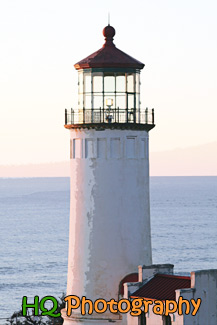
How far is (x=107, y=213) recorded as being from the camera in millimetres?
37344

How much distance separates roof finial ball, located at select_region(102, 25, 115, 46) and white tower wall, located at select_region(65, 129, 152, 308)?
379 centimetres

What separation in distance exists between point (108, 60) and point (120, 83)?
103 centimetres

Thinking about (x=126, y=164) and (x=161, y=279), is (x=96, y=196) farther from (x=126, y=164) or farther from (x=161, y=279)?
(x=161, y=279)

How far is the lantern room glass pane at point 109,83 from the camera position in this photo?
37875 millimetres

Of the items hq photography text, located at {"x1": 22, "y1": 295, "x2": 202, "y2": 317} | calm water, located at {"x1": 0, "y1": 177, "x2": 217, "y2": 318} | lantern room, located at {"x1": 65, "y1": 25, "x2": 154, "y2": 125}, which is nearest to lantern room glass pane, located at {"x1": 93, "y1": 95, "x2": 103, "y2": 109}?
lantern room, located at {"x1": 65, "y1": 25, "x2": 154, "y2": 125}

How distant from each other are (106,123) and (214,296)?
26.2 ft

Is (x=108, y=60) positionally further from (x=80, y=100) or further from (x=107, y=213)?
(x=107, y=213)

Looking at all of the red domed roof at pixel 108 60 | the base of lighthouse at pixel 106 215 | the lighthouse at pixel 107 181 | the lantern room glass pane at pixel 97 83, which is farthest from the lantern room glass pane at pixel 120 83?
the base of lighthouse at pixel 106 215

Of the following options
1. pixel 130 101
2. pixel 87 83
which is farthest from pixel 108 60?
pixel 130 101

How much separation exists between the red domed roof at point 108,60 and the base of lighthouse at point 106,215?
2414mm

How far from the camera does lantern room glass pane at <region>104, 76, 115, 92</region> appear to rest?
37875 millimetres

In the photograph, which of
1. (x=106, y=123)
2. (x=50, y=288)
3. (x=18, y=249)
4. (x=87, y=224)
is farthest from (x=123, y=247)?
(x=18, y=249)

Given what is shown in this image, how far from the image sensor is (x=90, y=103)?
3794cm

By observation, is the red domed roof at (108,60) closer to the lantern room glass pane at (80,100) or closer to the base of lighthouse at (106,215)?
the lantern room glass pane at (80,100)
